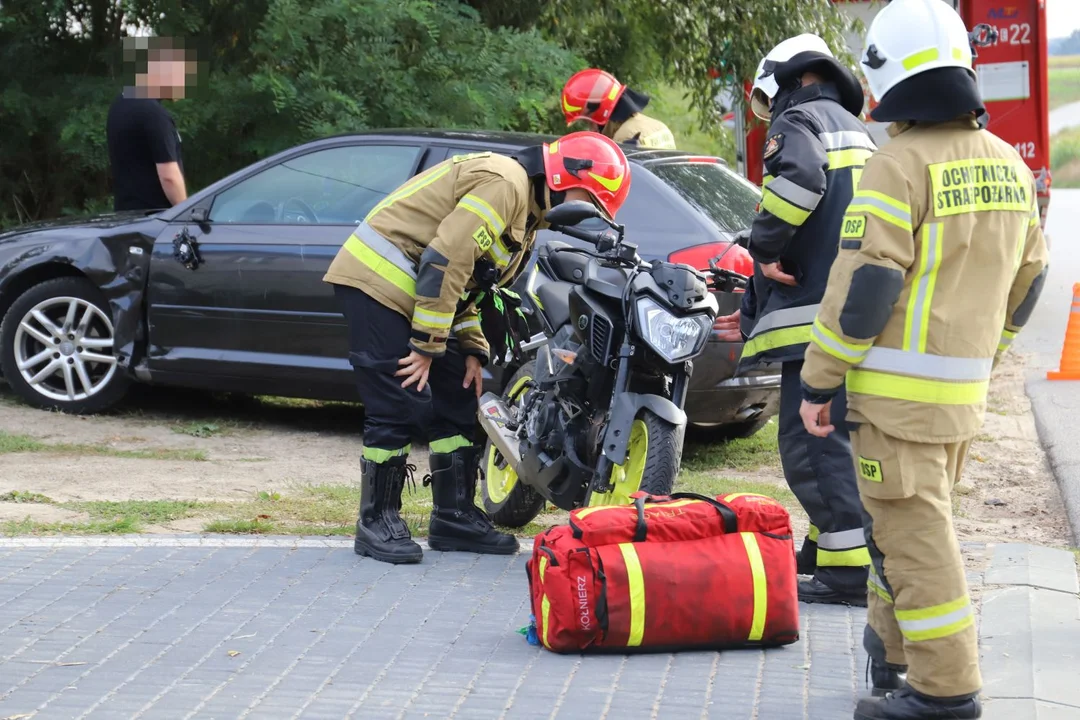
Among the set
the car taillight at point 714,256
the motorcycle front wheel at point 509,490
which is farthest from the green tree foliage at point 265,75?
the motorcycle front wheel at point 509,490

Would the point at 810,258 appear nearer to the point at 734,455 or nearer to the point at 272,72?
the point at 734,455

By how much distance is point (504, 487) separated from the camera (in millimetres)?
6062

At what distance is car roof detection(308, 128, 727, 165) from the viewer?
720 centimetres

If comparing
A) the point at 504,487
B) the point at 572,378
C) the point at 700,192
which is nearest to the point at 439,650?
the point at 572,378

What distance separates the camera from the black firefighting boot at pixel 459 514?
5609 mm

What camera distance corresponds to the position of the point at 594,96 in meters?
8.48

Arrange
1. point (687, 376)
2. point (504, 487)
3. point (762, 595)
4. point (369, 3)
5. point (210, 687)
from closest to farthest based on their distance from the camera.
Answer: point (210, 687)
point (762, 595)
point (687, 376)
point (504, 487)
point (369, 3)

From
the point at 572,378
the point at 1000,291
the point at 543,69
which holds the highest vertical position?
the point at 543,69

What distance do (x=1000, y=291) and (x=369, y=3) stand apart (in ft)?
23.0

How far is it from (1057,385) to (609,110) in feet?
12.7

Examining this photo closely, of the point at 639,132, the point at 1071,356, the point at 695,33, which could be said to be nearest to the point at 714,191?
the point at 639,132

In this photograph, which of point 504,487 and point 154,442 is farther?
point 154,442

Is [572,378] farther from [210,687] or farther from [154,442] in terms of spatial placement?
[154,442]

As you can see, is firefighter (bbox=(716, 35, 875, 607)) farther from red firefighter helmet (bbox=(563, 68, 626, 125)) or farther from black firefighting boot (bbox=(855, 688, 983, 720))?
red firefighter helmet (bbox=(563, 68, 626, 125))
